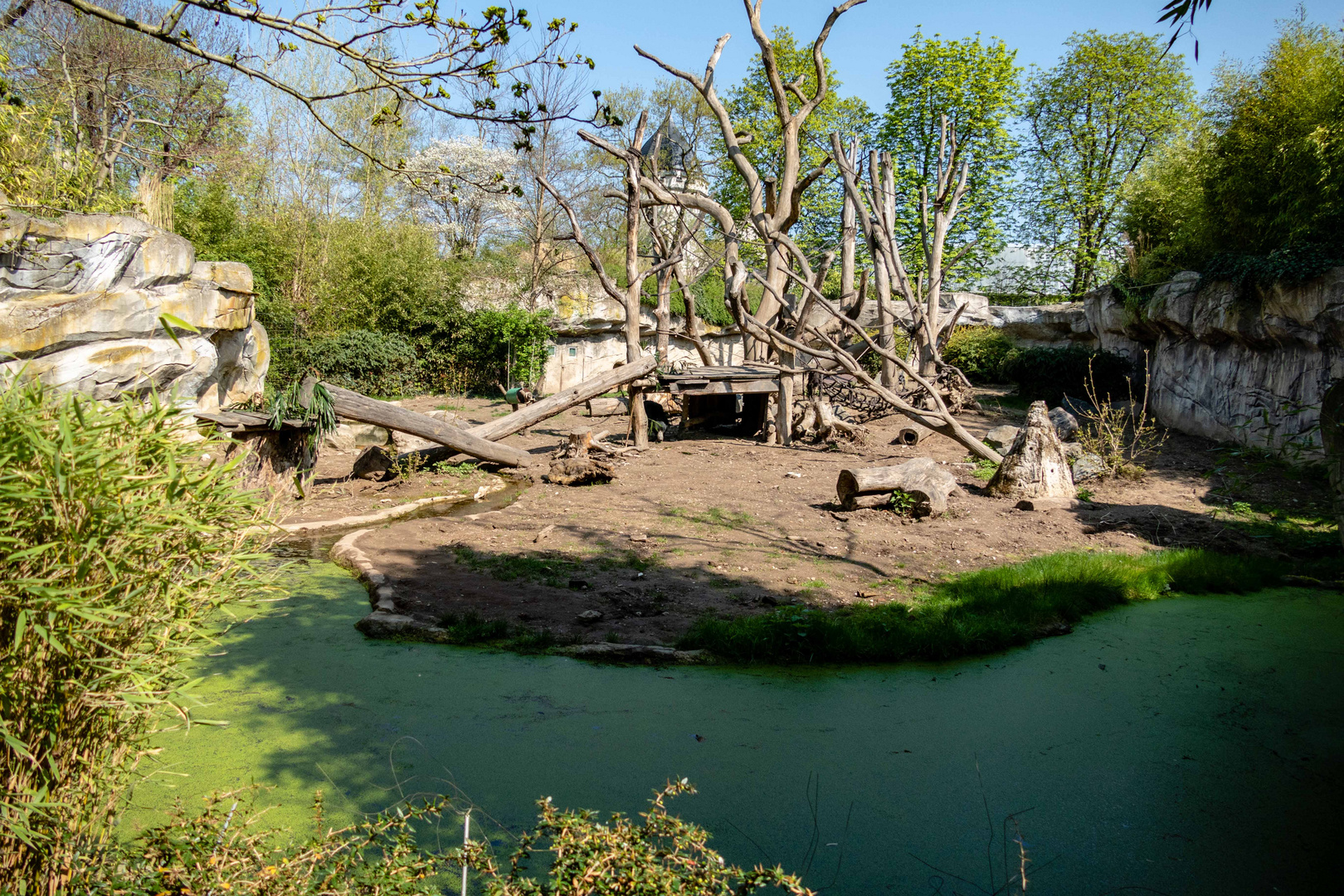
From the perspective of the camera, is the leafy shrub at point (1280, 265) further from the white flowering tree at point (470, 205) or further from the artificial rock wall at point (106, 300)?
the white flowering tree at point (470, 205)

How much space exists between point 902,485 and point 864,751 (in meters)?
5.01

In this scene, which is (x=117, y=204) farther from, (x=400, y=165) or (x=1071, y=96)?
(x=1071, y=96)

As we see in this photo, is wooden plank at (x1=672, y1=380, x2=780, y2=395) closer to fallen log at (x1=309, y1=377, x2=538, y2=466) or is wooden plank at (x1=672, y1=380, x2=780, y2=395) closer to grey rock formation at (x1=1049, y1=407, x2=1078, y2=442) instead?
fallen log at (x1=309, y1=377, x2=538, y2=466)

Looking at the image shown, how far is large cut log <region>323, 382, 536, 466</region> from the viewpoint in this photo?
978 cm

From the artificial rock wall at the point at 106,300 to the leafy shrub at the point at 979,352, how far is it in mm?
15511

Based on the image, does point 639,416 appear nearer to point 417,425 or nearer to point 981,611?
point 417,425

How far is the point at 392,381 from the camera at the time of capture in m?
19.4

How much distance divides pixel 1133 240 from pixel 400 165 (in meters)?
17.7

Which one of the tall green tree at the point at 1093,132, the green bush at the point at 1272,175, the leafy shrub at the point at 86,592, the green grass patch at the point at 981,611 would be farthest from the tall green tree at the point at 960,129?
the leafy shrub at the point at 86,592

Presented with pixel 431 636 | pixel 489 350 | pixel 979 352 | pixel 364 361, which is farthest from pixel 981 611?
pixel 489 350

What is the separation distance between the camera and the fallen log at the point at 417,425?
9.78 m

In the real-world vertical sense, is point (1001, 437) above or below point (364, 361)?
below

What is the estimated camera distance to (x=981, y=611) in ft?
18.1

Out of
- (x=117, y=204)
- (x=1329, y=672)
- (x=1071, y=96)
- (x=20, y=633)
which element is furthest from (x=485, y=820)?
(x=1071, y=96)
